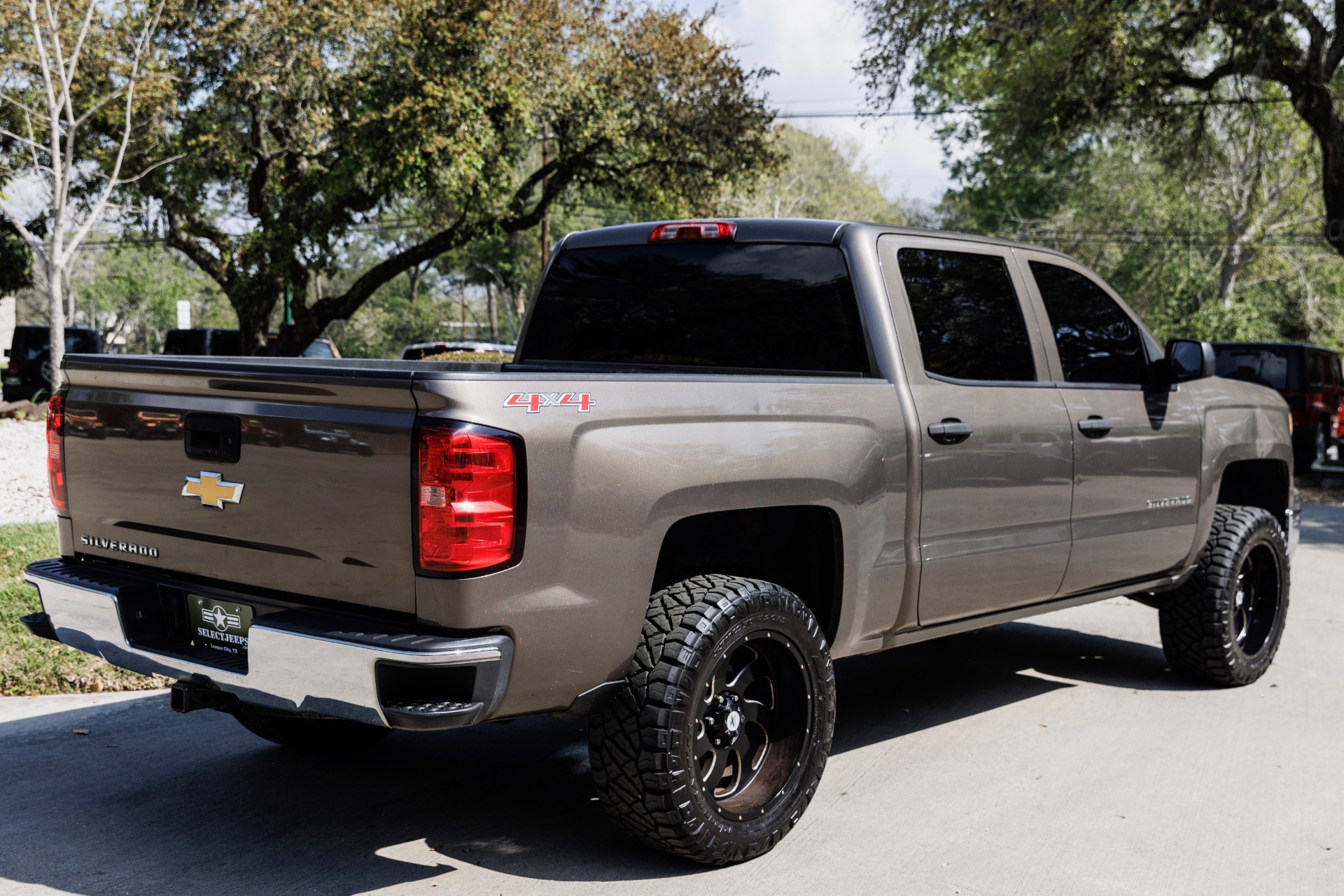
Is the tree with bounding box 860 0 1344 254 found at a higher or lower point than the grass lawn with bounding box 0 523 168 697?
higher

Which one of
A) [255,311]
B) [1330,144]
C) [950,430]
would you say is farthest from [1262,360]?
[255,311]

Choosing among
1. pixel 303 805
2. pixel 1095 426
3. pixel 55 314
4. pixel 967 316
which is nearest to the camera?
pixel 303 805

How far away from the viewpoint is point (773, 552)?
4289 millimetres

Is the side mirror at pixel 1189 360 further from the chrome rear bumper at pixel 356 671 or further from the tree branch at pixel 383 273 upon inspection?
the tree branch at pixel 383 273

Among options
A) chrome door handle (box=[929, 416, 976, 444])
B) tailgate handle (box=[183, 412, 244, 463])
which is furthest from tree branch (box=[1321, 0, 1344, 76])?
tailgate handle (box=[183, 412, 244, 463])

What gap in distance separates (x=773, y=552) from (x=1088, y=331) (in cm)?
208

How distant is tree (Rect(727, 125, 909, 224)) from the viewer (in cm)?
4878

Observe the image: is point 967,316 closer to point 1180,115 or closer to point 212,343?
point 1180,115

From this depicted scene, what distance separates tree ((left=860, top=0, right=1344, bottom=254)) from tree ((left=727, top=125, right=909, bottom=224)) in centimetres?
2370

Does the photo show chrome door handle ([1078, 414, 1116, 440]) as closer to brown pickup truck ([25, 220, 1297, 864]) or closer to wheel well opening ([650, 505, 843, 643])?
brown pickup truck ([25, 220, 1297, 864])

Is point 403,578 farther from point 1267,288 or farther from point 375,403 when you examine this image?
point 1267,288

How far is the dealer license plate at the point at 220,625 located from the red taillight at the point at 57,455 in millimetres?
774

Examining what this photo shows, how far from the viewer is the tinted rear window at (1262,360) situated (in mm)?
16828

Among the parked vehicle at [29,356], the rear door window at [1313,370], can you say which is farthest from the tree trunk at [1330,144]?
the parked vehicle at [29,356]
